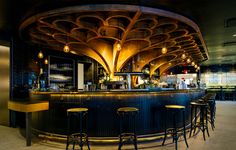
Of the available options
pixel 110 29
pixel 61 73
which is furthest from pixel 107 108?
pixel 61 73

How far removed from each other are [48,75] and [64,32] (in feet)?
9.69

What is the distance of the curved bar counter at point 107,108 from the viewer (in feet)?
13.6

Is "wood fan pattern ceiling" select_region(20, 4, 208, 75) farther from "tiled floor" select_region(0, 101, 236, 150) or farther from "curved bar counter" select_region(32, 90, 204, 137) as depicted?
"tiled floor" select_region(0, 101, 236, 150)

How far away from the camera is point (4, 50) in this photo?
643 cm

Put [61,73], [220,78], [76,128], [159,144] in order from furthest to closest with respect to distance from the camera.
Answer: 1. [220,78]
2. [61,73]
3. [76,128]
4. [159,144]

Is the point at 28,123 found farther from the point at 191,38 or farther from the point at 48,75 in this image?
the point at 191,38

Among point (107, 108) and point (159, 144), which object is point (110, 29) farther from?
point (159, 144)

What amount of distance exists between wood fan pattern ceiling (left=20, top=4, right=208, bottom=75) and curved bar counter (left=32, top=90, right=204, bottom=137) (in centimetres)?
208

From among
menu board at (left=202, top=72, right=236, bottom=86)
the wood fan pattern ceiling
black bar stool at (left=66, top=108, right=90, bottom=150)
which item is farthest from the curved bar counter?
menu board at (left=202, top=72, right=236, bottom=86)

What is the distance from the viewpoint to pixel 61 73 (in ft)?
29.6

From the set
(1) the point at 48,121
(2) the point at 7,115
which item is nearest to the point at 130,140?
(1) the point at 48,121

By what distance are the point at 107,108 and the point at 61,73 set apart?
5664mm

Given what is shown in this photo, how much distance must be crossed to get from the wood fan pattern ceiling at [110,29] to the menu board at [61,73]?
86cm

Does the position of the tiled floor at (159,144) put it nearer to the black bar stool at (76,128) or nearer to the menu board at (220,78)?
the black bar stool at (76,128)
